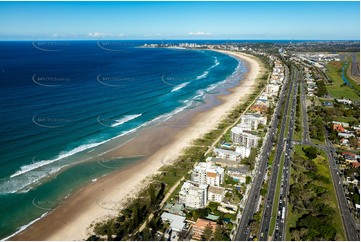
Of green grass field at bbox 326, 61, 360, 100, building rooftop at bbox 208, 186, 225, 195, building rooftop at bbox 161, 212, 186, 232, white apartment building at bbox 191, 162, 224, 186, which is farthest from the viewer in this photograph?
green grass field at bbox 326, 61, 360, 100

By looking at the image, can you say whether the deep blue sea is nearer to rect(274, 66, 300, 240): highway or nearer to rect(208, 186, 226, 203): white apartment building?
rect(208, 186, 226, 203): white apartment building

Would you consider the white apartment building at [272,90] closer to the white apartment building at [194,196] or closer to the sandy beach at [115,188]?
the sandy beach at [115,188]

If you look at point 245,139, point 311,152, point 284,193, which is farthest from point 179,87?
point 284,193

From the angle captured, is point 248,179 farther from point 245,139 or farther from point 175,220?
point 175,220

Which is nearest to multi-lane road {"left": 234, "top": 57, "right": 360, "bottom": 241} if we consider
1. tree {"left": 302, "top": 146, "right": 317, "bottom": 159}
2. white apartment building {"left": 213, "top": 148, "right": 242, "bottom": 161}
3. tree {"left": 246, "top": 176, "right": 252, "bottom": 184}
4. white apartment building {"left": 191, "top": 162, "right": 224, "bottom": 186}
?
tree {"left": 246, "top": 176, "right": 252, "bottom": 184}

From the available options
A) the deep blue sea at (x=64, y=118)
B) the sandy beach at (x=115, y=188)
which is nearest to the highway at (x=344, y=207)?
the sandy beach at (x=115, y=188)

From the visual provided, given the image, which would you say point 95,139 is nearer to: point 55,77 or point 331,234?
point 331,234

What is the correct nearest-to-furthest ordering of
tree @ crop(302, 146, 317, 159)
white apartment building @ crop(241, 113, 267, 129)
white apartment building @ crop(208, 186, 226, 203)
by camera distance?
white apartment building @ crop(208, 186, 226, 203) → tree @ crop(302, 146, 317, 159) → white apartment building @ crop(241, 113, 267, 129)
